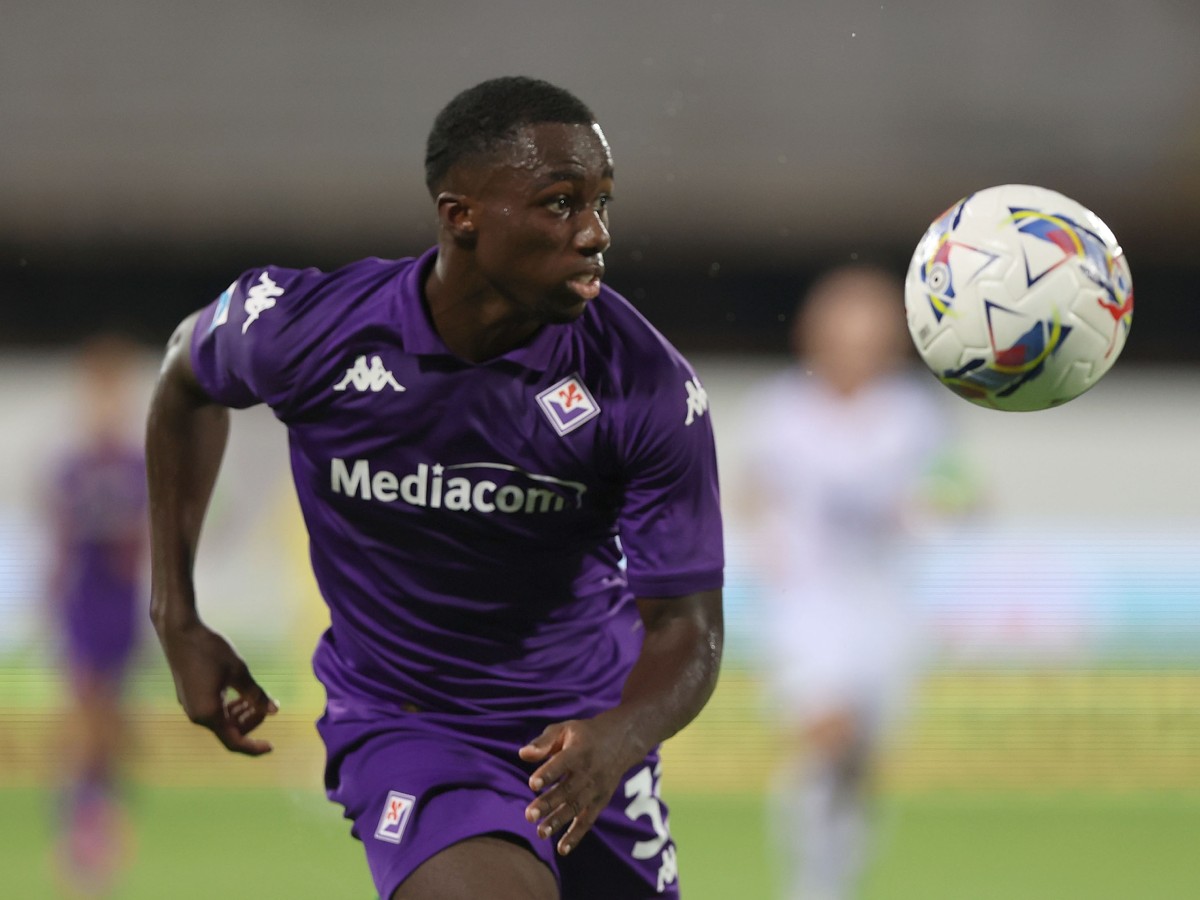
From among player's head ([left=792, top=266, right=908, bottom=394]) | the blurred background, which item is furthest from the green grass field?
player's head ([left=792, top=266, right=908, bottom=394])

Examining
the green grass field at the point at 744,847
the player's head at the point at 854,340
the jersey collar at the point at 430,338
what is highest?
the player's head at the point at 854,340

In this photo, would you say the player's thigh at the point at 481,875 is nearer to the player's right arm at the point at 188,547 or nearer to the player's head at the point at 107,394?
the player's right arm at the point at 188,547

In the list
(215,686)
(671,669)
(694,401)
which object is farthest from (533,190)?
(215,686)

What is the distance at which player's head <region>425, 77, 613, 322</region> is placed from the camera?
290 cm

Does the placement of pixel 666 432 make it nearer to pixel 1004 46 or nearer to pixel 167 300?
pixel 167 300

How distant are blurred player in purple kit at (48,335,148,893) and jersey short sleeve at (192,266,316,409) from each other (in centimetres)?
404

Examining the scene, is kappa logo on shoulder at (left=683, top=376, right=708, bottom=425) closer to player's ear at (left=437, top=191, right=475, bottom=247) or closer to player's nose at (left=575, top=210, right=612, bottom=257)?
player's nose at (left=575, top=210, right=612, bottom=257)

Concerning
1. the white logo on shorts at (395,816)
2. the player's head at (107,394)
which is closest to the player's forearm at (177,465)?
the white logo on shorts at (395,816)

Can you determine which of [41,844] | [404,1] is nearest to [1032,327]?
[41,844]

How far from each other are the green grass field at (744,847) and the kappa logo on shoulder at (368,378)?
3.68m

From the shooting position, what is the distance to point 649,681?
2.93 metres

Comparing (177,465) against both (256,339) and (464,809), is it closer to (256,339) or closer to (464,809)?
(256,339)

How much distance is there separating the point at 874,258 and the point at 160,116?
5143mm

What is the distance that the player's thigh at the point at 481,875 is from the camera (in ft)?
9.27
